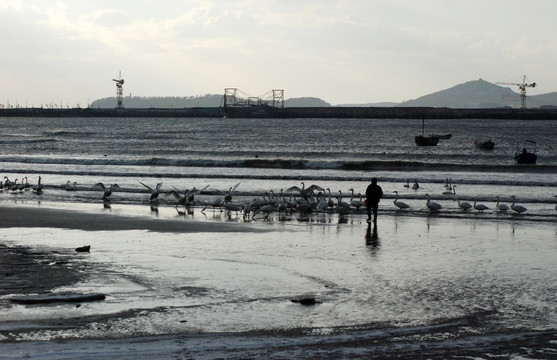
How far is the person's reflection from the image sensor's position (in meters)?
→ 14.3

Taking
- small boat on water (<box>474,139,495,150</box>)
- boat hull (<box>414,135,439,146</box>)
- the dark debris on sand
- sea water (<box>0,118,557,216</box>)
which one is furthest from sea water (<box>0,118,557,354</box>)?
boat hull (<box>414,135,439,146</box>)

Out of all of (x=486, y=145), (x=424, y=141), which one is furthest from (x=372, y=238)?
(x=424, y=141)

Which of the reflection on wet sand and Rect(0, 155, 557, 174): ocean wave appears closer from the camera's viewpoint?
the reflection on wet sand

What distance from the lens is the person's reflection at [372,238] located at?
1431cm

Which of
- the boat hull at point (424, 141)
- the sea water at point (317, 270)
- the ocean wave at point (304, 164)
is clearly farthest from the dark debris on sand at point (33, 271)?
the boat hull at point (424, 141)

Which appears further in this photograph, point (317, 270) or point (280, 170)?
point (280, 170)

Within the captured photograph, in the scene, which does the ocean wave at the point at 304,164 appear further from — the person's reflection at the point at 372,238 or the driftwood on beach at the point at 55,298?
the driftwood on beach at the point at 55,298

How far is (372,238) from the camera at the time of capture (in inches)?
614

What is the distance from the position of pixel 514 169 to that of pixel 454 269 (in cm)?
3183

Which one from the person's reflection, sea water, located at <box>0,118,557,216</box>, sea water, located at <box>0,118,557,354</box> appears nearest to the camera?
sea water, located at <box>0,118,557,354</box>

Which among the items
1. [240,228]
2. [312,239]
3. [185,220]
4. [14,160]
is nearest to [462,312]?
[312,239]

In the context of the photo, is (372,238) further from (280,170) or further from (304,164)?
(304,164)

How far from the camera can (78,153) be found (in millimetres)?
60312

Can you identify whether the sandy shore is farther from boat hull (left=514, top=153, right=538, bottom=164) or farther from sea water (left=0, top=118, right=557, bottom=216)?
boat hull (left=514, top=153, right=538, bottom=164)
